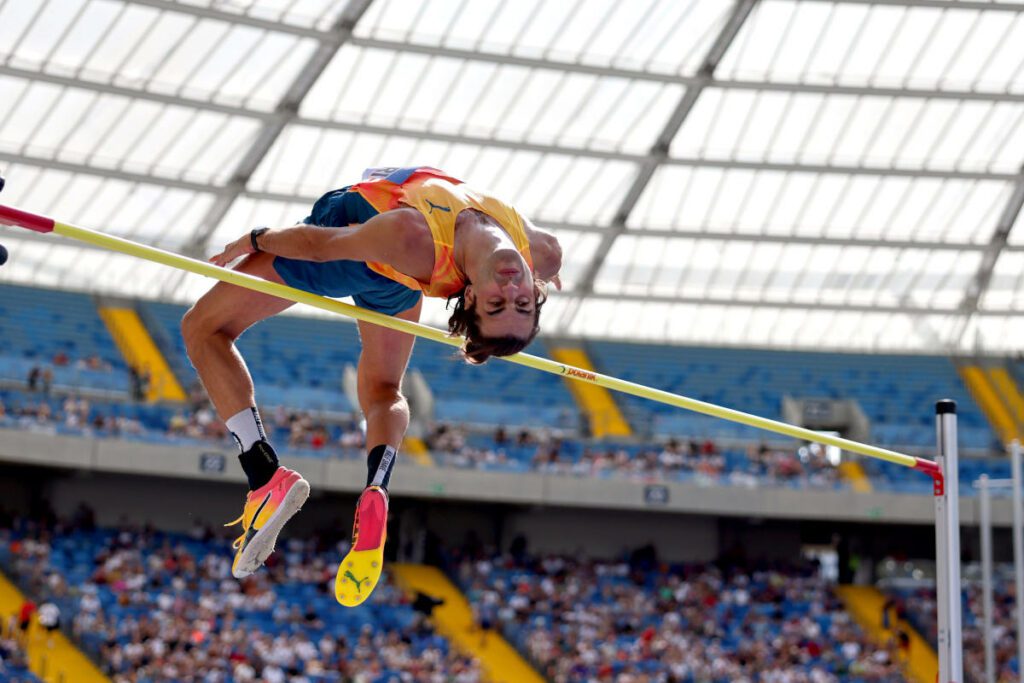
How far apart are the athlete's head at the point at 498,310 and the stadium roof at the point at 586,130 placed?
20.9 m

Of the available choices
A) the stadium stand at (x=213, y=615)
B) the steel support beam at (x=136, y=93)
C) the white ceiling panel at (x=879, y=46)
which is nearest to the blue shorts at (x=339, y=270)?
the stadium stand at (x=213, y=615)

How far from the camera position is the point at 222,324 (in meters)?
5.98

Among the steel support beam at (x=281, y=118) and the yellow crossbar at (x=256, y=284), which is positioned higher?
the steel support beam at (x=281, y=118)

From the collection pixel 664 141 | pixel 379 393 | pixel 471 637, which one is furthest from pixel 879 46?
pixel 379 393

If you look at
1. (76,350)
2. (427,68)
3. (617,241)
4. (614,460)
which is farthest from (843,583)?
(76,350)

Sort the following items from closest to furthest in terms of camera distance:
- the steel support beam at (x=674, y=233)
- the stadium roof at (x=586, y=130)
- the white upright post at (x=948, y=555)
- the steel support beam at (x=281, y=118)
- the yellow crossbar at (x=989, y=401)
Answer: the white upright post at (x=948, y=555)
the steel support beam at (x=281, y=118)
the stadium roof at (x=586, y=130)
the steel support beam at (x=674, y=233)
the yellow crossbar at (x=989, y=401)

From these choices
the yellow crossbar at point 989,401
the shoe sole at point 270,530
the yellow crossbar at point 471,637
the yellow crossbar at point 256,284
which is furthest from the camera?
the yellow crossbar at point 989,401

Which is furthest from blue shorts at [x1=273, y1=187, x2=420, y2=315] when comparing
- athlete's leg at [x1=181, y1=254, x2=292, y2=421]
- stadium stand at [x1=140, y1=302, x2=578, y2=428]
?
stadium stand at [x1=140, y1=302, x2=578, y2=428]

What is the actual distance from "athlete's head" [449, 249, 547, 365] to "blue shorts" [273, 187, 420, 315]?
56 centimetres

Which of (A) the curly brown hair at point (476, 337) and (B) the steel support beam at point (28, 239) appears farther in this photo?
(B) the steel support beam at point (28, 239)

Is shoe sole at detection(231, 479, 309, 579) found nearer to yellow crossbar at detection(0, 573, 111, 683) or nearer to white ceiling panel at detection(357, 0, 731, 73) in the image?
yellow crossbar at detection(0, 573, 111, 683)

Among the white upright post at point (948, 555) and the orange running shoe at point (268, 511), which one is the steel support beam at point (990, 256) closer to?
the white upright post at point (948, 555)

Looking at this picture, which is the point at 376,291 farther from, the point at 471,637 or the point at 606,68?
the point at 606,68

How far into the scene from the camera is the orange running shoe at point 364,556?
559cm
